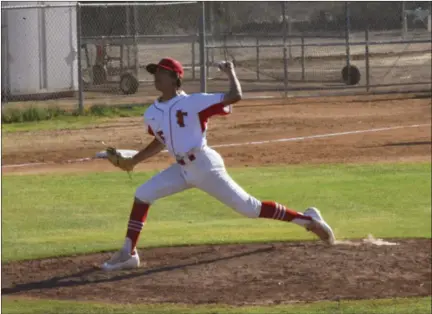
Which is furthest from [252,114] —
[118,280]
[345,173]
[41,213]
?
[118,280]

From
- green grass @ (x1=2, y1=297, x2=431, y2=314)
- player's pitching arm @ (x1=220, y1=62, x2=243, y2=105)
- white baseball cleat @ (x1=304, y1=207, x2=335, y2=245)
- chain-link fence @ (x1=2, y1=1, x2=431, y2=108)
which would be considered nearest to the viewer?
green grass @ (x1=2, y1=297, x2=431, y2=314)

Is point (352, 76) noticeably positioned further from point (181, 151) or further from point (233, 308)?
point (233, 308)

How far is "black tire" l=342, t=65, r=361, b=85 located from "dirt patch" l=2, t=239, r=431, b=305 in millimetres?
A: 16282

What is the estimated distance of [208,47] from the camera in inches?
944

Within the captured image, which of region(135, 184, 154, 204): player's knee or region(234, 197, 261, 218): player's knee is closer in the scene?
region(234, 197, 261, 218): player's knee

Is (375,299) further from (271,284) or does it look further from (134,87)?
(134,87)

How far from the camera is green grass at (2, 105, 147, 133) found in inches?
876

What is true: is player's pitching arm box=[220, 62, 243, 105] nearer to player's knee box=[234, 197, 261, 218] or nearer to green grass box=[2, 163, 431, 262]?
player's knee box=[234, 197, 261, 218]

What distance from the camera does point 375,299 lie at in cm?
871

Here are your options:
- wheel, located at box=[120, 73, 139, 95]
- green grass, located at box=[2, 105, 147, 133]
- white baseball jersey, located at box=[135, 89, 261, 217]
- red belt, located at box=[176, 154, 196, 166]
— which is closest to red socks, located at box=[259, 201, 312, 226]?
white baseball jersey, located at box=[135, 89, 261, 217]

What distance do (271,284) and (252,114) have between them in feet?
48.1

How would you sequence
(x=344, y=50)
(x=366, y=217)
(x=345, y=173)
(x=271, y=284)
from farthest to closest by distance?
(x=344, y=50)
(x=345, y=173)
(x=366, y=217)
(x=271, y=284)

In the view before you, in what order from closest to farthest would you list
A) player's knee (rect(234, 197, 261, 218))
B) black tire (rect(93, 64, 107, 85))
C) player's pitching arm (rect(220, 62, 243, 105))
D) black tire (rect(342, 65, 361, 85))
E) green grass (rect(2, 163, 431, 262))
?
player's pitching arm (rect(220, 62, 243, 105)) < player's knee (rect(234, 197, 261, 218)) < green grass (rect(2, 163, 431, 262)) < black tire (rect(93, 64, 107, 85)) < black tire (rect(342, 65, 361, 85))

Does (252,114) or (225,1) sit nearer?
(252,114)
